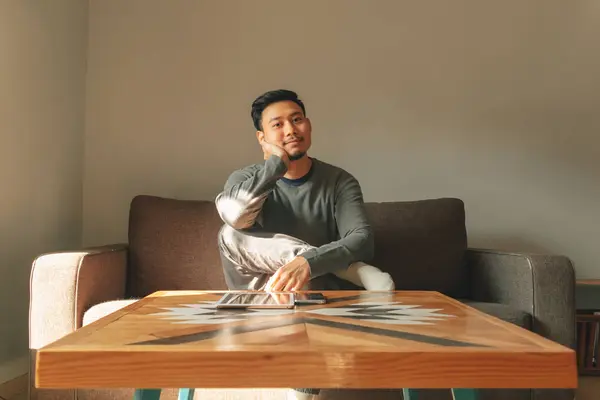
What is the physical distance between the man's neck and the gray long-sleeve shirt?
14 millimetres

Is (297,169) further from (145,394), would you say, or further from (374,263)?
(145,394)

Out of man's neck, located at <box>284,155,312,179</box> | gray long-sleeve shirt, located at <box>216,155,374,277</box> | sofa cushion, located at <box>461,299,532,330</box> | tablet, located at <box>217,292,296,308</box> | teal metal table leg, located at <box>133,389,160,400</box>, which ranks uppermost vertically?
man's neck, located at <box>284,155,312,179</box>

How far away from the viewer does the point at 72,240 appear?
239 cm

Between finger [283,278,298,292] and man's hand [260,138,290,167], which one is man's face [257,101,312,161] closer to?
man's hand [260,138,290,167]

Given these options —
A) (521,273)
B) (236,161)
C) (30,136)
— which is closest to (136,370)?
(521,273)

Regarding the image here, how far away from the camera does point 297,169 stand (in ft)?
5.37

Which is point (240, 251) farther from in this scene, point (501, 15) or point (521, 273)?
point (501, 15)

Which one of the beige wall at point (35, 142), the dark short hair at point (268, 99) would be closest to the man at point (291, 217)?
the dark short hair at point (268, 99)

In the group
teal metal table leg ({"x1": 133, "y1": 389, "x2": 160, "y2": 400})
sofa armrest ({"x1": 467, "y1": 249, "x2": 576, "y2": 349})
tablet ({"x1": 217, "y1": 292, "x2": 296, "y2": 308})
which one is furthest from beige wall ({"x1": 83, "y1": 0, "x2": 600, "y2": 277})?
teal metal table leg ({"x1": 133, "y1": 389, "x2": 160, "y2": 400})

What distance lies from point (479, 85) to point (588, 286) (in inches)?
39.3

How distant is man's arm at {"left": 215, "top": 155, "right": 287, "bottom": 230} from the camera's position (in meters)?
1.46

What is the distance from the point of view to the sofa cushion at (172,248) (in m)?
2.02

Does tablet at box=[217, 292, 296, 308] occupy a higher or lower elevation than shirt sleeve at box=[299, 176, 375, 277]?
lower

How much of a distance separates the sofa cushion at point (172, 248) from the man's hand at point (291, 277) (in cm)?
77
